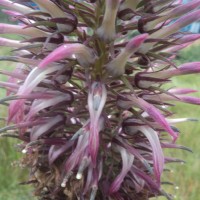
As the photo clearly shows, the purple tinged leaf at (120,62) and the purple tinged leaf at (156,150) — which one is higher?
the purple tinged leaf at (120,62)

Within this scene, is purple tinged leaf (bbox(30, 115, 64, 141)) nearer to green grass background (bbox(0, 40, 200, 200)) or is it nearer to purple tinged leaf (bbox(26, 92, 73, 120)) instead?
purple tinged leaf (bbox(26, 92, 73, 120))

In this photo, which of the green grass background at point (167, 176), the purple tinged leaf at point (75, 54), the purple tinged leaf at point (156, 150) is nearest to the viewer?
the purple tinged leaf at point (75, 54)

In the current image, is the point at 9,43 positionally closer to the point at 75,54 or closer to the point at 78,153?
the point at 75,54

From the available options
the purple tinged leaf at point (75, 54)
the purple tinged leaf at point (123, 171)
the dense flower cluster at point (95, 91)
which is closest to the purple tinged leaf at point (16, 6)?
the dense flower cluster at point (95, 91)

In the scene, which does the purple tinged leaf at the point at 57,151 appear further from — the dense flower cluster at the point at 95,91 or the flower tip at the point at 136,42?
the flower tip at the point at 136,42

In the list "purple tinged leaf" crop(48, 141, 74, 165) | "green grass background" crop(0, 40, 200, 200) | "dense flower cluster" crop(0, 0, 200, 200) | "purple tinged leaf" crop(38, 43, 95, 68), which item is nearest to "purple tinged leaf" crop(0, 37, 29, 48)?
"dense flower cluster" crop(0, 0, 200, 200)

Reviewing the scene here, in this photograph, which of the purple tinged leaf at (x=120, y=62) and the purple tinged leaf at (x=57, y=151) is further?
the purple tinged leaf at (x=57, y=151)

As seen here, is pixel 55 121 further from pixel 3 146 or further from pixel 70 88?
pixel 3 146

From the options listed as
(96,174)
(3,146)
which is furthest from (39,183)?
(3,146)

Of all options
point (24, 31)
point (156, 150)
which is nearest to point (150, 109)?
Result: point (156, 150)
